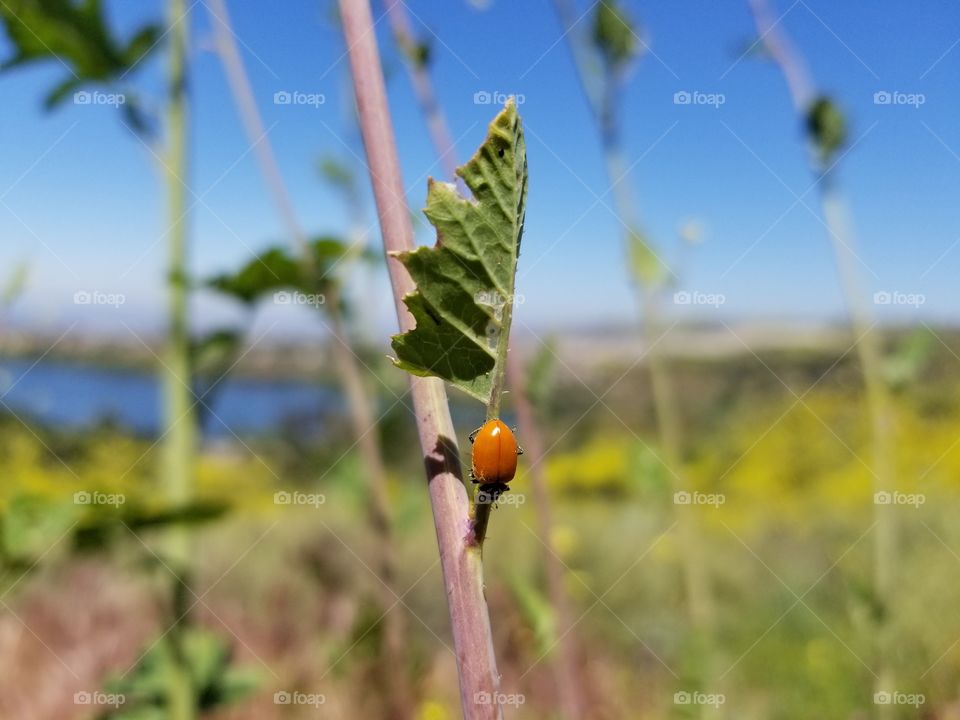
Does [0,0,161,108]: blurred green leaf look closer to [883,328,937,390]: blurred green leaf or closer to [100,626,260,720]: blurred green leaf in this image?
[100,626,260,720]: blurred green leaf

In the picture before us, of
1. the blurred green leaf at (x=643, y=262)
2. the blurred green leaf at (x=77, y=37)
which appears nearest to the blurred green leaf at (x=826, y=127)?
the blurred green leaf at (x=643, y=262)

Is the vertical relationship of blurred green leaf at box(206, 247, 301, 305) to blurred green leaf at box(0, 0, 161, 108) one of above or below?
below

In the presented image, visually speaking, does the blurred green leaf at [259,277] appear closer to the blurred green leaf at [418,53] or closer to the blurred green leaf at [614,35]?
the blurred green leaf at [418,53]

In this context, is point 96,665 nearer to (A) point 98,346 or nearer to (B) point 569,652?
(B) point 569,652

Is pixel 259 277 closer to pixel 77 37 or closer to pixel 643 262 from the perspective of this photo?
pixel 77 37

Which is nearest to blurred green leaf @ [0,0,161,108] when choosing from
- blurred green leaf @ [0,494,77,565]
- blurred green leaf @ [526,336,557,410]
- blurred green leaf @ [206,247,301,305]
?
blurred green leaf @ [206,247,301,305]

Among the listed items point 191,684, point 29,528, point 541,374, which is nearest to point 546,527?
point 541,374

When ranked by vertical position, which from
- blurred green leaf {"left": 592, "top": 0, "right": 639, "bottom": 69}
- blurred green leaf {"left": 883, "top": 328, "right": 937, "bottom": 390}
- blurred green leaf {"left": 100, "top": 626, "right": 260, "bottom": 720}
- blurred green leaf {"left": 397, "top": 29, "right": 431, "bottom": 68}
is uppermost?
blurred green leaf {"left": 592, "top": 0, "right": 639, "bottom": 69}
